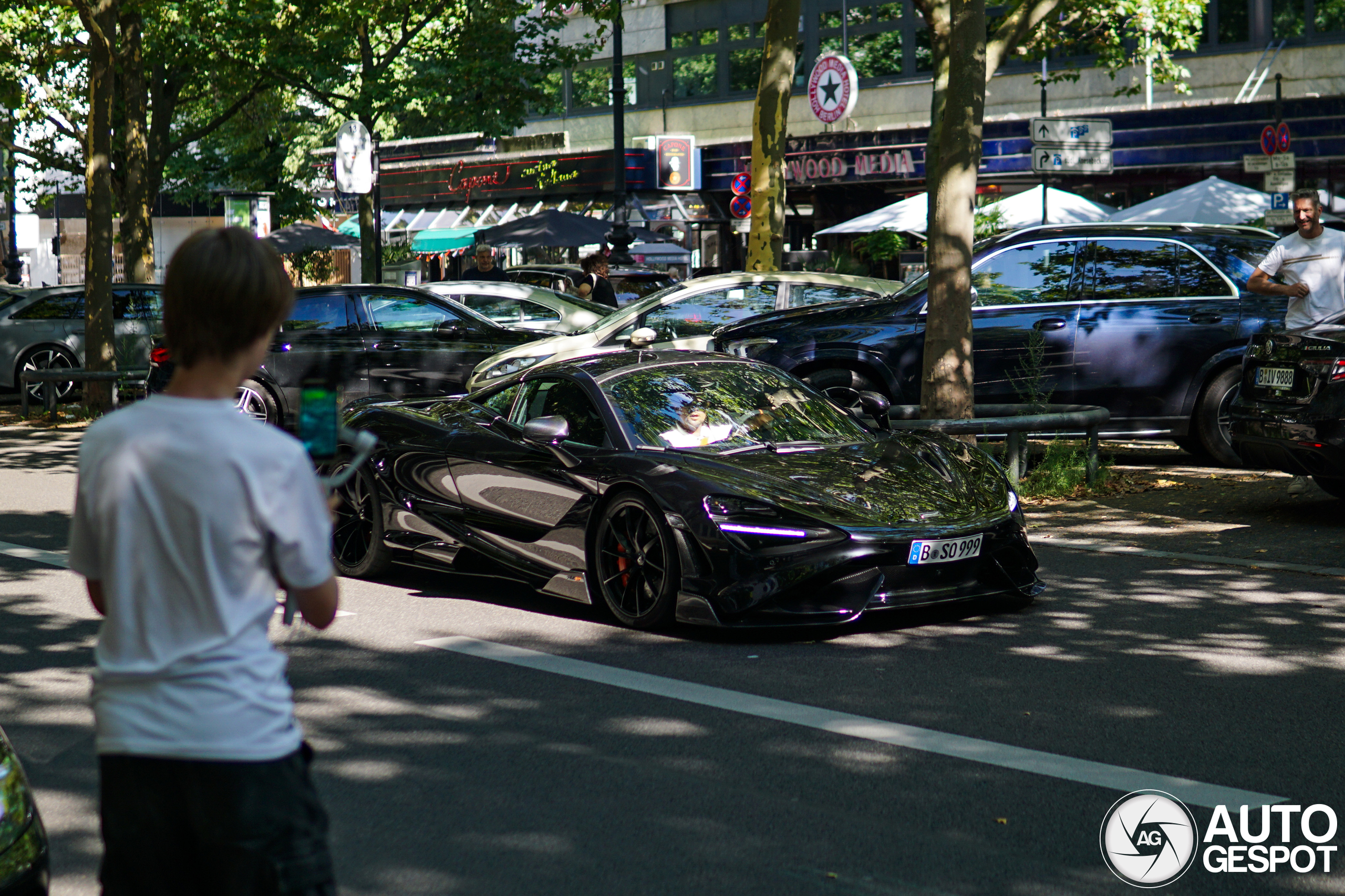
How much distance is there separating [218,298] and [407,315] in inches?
537

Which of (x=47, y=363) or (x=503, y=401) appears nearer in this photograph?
(x=503, y=401)

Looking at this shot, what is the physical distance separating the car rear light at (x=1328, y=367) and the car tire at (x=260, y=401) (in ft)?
32.4

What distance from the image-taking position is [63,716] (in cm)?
580

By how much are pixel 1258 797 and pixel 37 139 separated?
105ft

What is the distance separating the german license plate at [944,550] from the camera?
22.2 feet

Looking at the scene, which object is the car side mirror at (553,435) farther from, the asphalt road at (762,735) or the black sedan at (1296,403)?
the black sedan at (1296,403)

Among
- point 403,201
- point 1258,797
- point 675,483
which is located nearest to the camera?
point 1258,797

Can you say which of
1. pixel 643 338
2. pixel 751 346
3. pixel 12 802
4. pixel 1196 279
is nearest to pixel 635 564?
pixel 12 802

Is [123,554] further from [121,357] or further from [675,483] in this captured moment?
[121,357]

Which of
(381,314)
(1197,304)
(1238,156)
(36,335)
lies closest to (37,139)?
(36,335)

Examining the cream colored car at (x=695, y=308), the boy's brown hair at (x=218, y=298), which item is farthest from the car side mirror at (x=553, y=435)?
the cream colored car at (x=695, y=308)

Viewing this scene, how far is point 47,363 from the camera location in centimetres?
1988

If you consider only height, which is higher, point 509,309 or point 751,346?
point 509,309

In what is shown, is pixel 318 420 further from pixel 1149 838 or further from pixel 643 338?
pixel 643 338
